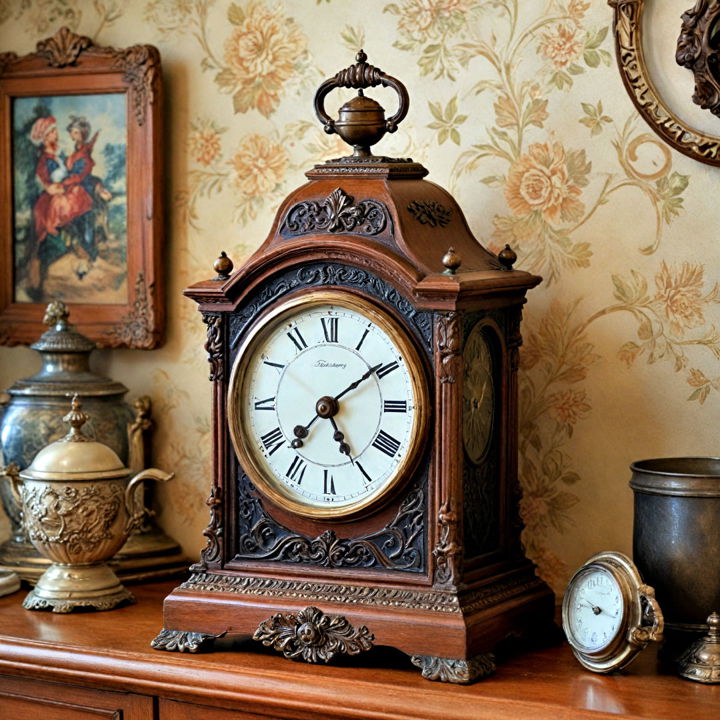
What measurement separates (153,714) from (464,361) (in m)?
0.63

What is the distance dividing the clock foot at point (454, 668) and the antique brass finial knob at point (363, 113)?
677mm

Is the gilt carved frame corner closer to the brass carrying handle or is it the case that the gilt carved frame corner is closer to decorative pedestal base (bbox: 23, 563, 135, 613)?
the brass carrying handle

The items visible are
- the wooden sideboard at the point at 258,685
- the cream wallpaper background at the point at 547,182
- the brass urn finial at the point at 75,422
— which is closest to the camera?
the wooden sideboard at the point at 258,685

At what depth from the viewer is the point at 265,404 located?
180cm

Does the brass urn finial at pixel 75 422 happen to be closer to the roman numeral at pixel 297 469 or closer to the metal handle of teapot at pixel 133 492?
the metal handle of teapot at pixel 133 492

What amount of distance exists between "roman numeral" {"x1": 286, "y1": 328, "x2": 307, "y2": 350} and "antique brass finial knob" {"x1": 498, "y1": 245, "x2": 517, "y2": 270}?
0.30 m

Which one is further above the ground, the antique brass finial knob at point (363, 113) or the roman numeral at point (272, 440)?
the antique brass finial knob at point (363, 113)

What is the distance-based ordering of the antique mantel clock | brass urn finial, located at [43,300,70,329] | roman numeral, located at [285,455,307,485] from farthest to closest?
brass urn finial, located at [43,300,70,329]
roman numeral, located at [285,455,307,485]
the antique mantel clock

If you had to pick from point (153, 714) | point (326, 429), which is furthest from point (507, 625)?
point (153, 714)

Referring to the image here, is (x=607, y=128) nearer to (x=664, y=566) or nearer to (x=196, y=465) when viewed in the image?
(x=664, y=566)

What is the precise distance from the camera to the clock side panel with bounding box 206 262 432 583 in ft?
5.64

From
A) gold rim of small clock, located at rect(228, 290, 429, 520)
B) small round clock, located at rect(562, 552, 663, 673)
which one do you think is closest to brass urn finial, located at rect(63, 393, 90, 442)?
gold rim of small clock, located at rect(228, 290, 429, 520)

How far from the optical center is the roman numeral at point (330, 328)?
1.76 m

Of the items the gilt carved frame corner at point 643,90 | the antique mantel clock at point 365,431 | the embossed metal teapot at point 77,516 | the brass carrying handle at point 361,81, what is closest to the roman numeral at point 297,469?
the antique mantel clock at point 365,431
